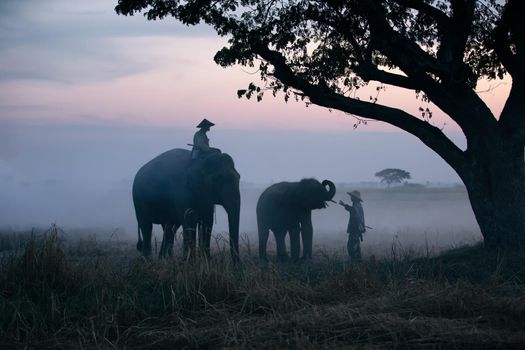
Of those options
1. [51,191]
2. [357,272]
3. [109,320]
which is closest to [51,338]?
[109,320]

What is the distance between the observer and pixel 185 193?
14.1 metres

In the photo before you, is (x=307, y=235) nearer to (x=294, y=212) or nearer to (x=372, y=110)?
(x=294, y=212)

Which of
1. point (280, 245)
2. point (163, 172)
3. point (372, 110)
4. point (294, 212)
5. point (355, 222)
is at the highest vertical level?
point (372, 110)

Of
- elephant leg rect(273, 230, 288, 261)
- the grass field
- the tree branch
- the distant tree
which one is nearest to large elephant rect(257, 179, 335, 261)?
elephant leg rect(273, 230, 288, 261)

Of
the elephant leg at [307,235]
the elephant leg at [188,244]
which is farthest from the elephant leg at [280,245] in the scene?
the elephant leg at [188,244]

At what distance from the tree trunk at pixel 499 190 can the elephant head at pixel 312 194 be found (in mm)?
4847

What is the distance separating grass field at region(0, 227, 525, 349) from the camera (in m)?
6.02

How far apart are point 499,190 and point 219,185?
17.5ft

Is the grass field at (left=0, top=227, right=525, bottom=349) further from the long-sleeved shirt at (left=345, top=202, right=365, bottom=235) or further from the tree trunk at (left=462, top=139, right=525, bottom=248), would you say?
the long-sleeved shirt at (left=345, top=202, right=365, bottom=235)

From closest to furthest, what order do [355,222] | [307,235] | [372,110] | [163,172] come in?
1. [372,110]
2. [163,172]
3. [355,222]
4. [307,235]

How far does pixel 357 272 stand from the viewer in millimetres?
7992

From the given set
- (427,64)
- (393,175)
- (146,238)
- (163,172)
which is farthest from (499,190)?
(393,175)

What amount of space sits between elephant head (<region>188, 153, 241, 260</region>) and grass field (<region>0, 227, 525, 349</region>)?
4287mm

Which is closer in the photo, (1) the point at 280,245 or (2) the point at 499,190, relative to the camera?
(2) the point at 499,190
